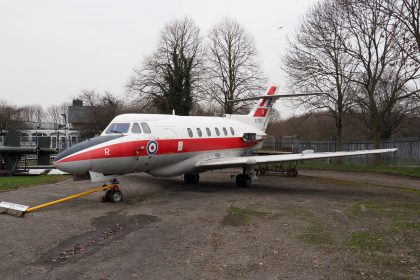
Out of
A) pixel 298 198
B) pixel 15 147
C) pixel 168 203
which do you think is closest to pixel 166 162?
pixel 168 203

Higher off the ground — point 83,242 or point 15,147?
point 15,147

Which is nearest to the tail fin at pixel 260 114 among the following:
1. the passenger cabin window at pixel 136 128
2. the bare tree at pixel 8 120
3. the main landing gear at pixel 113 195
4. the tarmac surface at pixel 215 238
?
the tarmac surface at pixel 215 238

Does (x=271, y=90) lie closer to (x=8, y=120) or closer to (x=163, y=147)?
(x=163, y=147)

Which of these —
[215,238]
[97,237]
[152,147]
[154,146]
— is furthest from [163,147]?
[215,238]

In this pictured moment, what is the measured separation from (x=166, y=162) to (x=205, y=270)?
8889mm

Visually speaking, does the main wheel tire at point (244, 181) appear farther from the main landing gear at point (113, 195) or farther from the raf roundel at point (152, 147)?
the main landing gear at point (113, 195)

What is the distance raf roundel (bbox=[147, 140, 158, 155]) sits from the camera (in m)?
13.1

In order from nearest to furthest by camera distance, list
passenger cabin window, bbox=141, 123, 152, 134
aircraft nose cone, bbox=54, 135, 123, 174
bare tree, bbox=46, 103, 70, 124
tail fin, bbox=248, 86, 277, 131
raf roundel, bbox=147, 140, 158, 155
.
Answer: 1. aircraft nose cone, bbox=54, 135, 123, 174
2. raf roundel, bbox=147, 140, 158, 155
3. passenger cabin window, bbox=141, 123, 152, 134
4. tail fin, bbox=248, 86, 277, 131
5. bare tree, bbox=46, 103, 70, 124

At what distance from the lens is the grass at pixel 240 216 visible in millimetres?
8841

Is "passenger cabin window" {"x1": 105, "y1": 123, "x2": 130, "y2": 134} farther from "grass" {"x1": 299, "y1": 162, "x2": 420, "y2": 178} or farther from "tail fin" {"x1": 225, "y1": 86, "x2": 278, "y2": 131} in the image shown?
"grass" {"x1": 299, "y1": 162, "x2": 420, "y2": 178}

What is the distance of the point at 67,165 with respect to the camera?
11.0 metres

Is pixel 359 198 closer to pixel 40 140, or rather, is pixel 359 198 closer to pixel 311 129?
pixel 40 140

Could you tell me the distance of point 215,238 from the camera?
7391 millimetres

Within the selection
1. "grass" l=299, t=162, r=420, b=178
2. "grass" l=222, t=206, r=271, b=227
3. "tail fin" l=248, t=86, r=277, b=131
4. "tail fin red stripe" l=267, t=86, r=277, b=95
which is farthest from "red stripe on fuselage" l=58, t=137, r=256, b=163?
"grass" l=299, t=162, r=420, b=178
